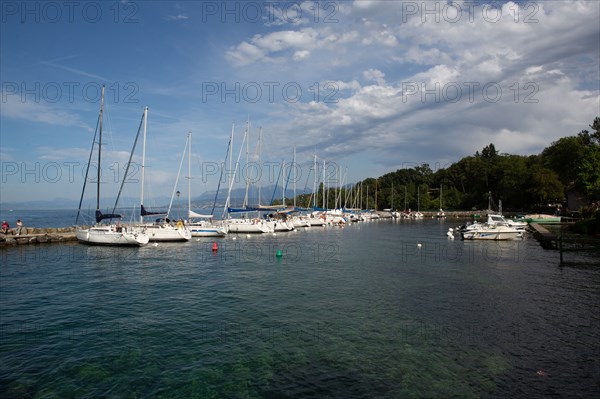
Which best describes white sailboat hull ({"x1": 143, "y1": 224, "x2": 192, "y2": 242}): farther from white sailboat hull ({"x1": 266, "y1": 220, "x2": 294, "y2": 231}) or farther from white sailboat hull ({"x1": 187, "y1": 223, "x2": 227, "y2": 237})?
white sailboat hull ({"x1": 266, "y1": 220, "x2": 294, "y2": 231})

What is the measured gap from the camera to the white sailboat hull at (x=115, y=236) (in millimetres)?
44844

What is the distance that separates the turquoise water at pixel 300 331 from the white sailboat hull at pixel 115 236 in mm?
12715

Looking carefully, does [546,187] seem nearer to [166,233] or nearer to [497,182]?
[497,182]

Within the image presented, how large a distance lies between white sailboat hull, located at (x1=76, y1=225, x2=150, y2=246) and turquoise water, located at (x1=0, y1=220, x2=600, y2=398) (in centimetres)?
1272

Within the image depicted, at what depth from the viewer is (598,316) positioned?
18.2m

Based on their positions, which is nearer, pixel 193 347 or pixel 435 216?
pixel 193 347

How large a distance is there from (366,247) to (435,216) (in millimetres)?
107462

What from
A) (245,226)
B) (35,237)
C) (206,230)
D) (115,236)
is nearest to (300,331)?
(115,236)

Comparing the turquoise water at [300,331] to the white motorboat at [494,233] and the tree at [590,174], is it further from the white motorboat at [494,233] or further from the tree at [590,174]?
the tree at [590,174]

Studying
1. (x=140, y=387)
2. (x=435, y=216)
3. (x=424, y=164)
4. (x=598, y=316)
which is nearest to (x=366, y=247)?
(x=598, y=316)

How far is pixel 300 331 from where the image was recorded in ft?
53.5

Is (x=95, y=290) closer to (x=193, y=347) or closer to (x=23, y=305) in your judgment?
(x=23, y=305)

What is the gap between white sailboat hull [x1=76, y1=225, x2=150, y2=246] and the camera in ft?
147

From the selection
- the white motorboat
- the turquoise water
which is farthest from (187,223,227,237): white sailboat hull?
the white motorboat
